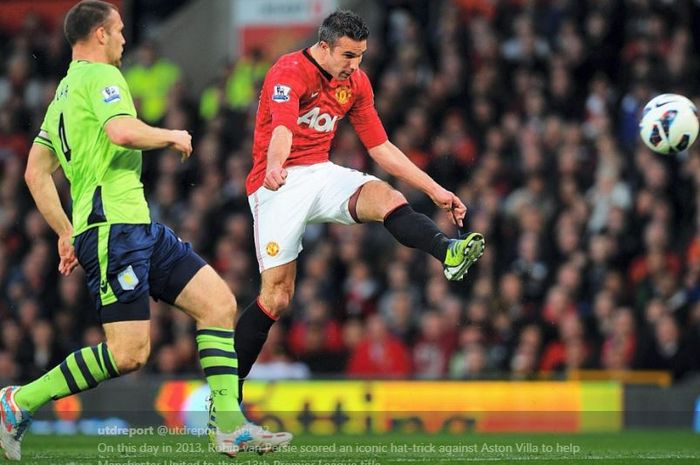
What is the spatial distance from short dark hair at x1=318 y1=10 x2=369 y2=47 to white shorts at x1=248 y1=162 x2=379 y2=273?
844 millimetres

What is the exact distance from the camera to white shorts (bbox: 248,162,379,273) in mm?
8562

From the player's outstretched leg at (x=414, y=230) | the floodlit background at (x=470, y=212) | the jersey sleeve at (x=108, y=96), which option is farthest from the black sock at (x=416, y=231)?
the floodlit background at (x=470, y=212)

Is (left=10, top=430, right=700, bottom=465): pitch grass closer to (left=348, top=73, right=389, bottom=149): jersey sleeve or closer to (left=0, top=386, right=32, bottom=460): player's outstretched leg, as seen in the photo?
(left=0, top=386, right=32, bottom=460): player's outstretched leg

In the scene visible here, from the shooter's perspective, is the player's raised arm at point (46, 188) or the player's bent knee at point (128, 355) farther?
the player's raised arm at point (46, 188)

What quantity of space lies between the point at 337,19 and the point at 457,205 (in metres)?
1.32

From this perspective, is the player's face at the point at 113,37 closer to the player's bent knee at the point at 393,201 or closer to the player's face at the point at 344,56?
the player's face at the point at 344,56

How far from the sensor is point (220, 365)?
7.46 metres

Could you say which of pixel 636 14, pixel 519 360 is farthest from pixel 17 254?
pixel 636 14

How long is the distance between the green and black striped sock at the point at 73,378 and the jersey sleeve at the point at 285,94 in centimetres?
177

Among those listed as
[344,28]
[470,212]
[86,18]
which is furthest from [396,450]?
[470,212]

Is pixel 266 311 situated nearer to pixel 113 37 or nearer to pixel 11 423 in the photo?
pixel 11 423

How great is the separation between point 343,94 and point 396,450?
7.32 feet

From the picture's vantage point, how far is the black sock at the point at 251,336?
8609 millimetres

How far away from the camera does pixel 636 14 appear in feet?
49.0
